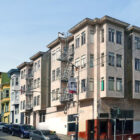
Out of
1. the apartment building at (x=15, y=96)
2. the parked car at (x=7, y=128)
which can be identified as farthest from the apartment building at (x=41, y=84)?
the apartment building at (x=15, y=96)

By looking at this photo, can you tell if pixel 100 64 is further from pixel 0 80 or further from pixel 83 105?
pixel 0 80

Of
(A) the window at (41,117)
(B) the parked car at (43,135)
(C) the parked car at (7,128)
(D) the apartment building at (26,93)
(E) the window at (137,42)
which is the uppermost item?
(E) the window at (137,42)

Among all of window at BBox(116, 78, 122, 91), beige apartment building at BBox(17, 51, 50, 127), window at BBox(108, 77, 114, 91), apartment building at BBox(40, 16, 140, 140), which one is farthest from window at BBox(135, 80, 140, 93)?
beige apartment building at BBox(17, 51, 50, 127)

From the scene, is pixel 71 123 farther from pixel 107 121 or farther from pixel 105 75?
pixel 105 75

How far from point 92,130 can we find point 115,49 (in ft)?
33.3

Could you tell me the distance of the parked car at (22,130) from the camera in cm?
4138

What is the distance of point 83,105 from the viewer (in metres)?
43.3

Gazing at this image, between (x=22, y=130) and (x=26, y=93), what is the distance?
19.9 meters

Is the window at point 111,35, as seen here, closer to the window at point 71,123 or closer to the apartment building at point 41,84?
the window at point 71,123

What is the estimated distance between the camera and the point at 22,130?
1660 inches

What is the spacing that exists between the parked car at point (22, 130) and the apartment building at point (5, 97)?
31432mm

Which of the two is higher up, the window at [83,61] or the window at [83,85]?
the window at [83,61]

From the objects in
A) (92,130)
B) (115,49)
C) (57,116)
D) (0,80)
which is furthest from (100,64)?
(0,80)

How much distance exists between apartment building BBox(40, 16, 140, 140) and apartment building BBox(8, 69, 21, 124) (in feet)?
84.5
